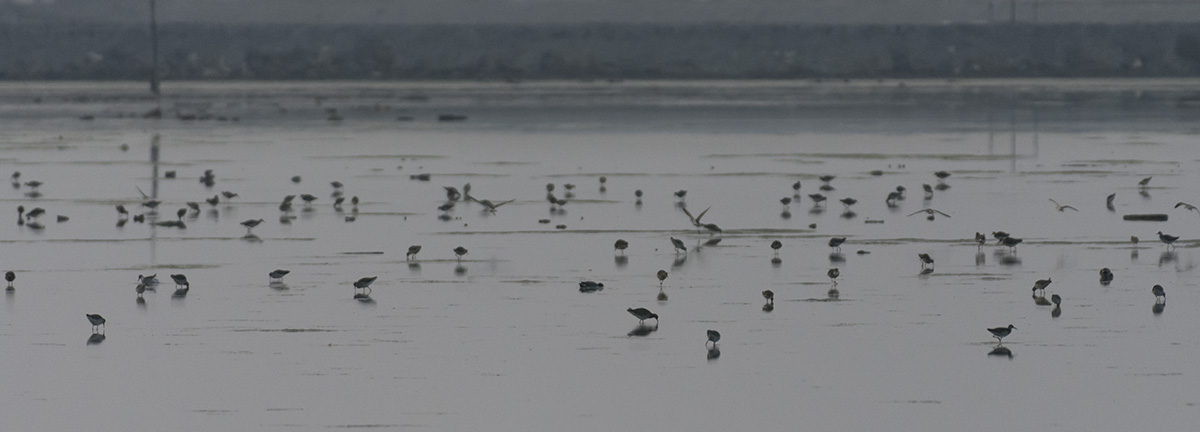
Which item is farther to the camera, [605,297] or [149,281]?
[149,281]

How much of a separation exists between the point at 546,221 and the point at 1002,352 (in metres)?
10.4

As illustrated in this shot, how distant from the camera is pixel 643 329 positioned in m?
14.2

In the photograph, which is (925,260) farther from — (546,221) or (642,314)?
(546,221)

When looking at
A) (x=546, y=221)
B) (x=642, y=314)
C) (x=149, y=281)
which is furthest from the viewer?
(x=546, y=221)

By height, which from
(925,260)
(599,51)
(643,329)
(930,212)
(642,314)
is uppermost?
(599,51)

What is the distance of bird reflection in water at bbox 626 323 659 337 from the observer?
14009mm

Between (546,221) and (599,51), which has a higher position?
(599,51)

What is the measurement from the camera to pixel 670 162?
3388 centimetres

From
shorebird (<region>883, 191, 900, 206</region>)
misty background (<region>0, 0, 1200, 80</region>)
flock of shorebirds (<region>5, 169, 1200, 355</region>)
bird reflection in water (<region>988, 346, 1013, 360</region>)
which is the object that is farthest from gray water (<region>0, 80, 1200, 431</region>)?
misty background (<region>0, 0, 1200, 80</region>)

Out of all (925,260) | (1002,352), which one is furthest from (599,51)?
(1002,352)

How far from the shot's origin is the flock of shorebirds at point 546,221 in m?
15.3

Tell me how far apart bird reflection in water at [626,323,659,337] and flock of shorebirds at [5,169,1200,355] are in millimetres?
64

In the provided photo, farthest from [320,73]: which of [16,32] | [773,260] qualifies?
[773,260]

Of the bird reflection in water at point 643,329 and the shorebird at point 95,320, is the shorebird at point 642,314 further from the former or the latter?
the shorebird at point 95,320
